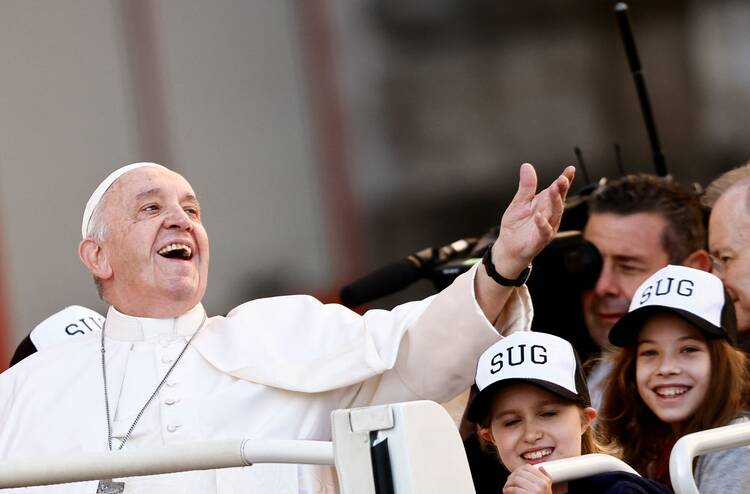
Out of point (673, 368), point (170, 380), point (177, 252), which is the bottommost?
point (673, 368)

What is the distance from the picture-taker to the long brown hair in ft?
12.0

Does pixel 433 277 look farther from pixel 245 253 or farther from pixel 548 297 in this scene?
pixel 245 253

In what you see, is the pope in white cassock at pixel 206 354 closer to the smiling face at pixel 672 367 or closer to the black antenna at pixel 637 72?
the smiling face at pixel 672 367

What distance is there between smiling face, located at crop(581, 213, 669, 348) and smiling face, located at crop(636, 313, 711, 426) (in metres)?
0.85

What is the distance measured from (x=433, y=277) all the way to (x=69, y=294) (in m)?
2.31

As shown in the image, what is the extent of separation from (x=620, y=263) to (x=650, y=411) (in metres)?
0.95

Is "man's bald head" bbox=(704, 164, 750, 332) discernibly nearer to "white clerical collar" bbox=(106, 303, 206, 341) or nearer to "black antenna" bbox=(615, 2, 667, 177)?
"black antenna" bbox=(615, 2, 667, 177)

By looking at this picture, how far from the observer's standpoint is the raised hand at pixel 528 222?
135 inches

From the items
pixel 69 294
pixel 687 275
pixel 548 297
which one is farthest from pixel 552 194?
pixel 69 294

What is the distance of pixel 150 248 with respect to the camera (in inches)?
155

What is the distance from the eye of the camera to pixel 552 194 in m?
3.42

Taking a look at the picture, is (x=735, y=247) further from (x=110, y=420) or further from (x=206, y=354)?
(x=110, y=420)

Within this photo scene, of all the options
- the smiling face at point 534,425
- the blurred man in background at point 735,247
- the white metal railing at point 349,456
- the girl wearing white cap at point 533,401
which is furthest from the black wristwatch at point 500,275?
the white metal railing at point 349,456

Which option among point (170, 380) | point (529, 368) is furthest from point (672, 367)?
point (170, 380)
